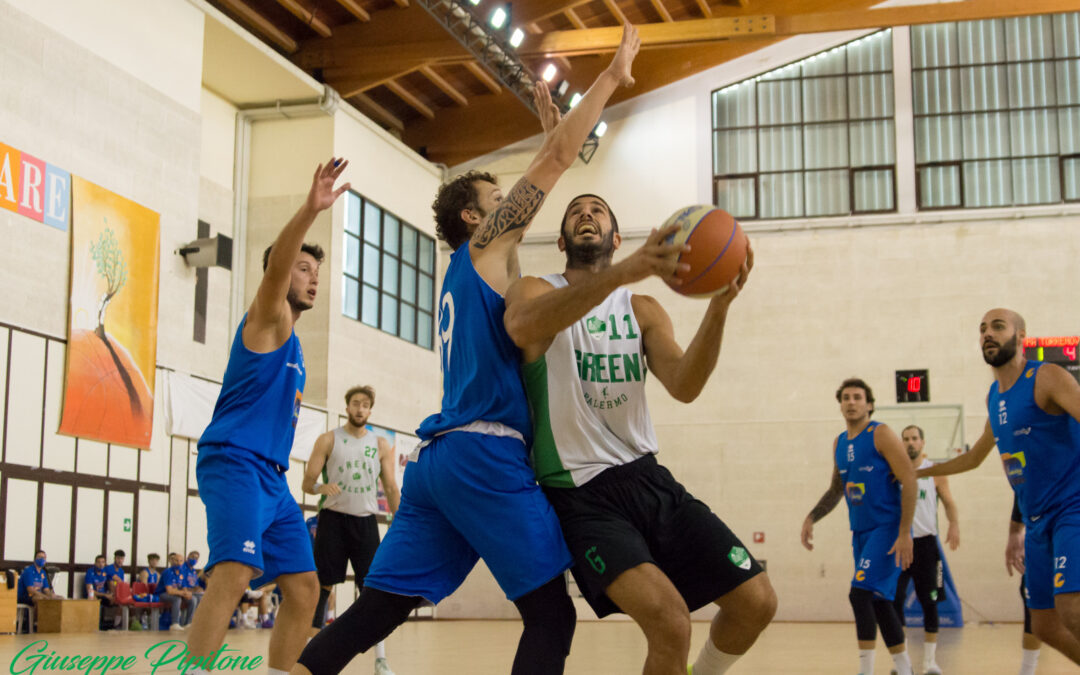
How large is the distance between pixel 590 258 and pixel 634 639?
10.1 m

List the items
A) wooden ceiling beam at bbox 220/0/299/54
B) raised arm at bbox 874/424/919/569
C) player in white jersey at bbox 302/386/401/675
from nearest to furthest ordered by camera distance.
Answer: raised arm at bbox 874/424/919/569, player in white jersey at bbox 302/386/401/675, wooden ceiling beam at bbox 220/0/299/54

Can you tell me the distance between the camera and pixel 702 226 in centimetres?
353

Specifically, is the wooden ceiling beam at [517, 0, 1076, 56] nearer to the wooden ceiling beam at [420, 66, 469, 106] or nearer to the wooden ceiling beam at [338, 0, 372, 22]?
the wooden ceiling beam at [420, 66, 469, 106]

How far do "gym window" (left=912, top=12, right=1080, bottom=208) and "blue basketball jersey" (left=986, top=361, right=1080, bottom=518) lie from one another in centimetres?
1696

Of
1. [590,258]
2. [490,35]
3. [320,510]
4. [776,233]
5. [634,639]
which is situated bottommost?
[634,639]

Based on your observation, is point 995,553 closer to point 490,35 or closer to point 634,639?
point 634,639

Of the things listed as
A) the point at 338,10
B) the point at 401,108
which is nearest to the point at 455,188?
the point at 338,10

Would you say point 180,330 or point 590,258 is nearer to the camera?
point 590,258

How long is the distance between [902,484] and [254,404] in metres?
4.46

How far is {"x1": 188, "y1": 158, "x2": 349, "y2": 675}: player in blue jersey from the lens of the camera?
4.54 m

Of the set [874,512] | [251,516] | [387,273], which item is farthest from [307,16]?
[251,516]

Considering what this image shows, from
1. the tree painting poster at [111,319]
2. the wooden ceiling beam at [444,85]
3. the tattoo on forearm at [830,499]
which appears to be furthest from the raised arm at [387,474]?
the wooden ceiling beam at [444,85]

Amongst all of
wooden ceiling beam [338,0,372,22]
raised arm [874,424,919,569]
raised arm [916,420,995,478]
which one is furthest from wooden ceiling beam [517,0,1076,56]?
raised arm [916,420,995,478]

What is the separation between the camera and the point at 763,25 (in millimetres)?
20750
